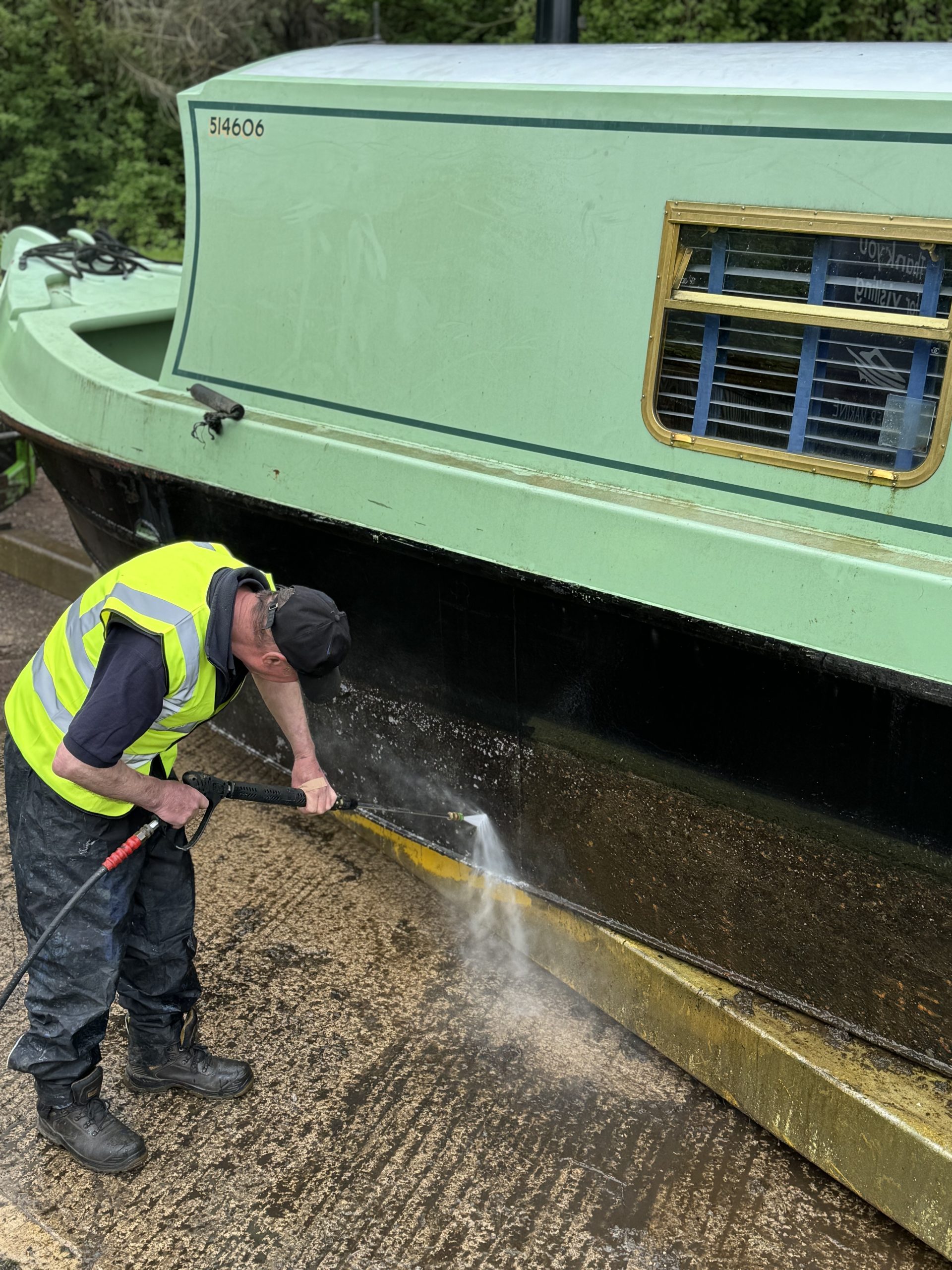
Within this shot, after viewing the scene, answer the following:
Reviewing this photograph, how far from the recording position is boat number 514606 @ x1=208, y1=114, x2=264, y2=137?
367 centimetres

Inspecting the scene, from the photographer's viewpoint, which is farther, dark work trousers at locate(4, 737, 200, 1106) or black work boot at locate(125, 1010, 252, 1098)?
black work boot at locate(125, 1010, 252, 1098)

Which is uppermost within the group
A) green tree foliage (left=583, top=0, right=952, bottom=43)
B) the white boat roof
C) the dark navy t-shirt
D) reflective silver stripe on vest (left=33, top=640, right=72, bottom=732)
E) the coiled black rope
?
green tree foliage (left=583, top=0, right=952, bottom=43)

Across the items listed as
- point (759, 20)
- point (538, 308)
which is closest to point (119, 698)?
point (538, 308)

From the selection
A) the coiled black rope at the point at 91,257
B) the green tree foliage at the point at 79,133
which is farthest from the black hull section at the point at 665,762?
the green tree foliage at the point at 79,133

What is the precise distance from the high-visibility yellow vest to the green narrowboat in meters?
0.85

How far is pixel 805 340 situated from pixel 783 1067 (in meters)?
1.75

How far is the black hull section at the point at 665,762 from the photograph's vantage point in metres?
2.63

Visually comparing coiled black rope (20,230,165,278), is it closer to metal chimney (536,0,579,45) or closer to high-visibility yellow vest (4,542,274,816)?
metal chimney (536,0,579,45)

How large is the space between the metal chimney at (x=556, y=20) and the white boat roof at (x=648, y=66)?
1.29 metres

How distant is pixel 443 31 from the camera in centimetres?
1451

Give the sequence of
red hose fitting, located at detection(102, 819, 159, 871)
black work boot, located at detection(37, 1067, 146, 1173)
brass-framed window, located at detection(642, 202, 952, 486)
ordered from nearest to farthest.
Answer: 1. brass-framed window, located at detection(642, 202, 952, 486)
2. red hose fitting, located at detection(102, 819, 159, 871)
3. black work boot, located at detection(37, 1067, 146, 1173)

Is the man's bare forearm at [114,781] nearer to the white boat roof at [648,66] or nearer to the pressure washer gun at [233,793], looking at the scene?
the pressure washer gun at [233,793]

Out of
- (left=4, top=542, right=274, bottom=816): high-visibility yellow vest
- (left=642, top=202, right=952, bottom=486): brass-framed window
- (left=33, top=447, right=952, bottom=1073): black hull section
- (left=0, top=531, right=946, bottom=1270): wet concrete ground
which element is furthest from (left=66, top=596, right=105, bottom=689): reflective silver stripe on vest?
(left=642, top=202, right=952, bottom=486): brass-framed window

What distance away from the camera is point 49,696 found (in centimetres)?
266
